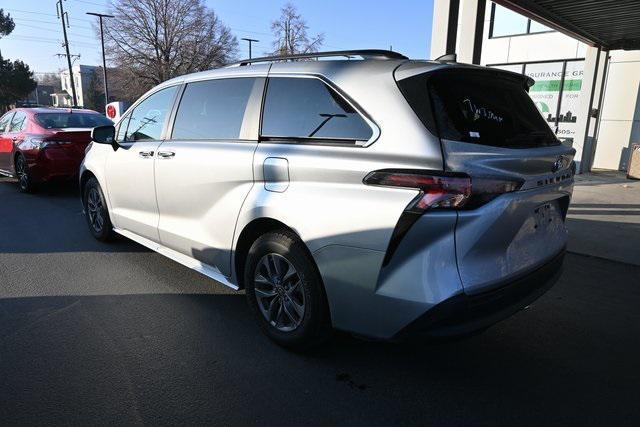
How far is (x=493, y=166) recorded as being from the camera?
92.4 inches

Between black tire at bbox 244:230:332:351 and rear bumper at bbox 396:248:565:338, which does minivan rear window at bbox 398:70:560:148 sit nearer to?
rear bumper at bbox 396:248:565:338

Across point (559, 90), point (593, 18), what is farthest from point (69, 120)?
point (559, 90)

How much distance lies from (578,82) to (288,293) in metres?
13.4

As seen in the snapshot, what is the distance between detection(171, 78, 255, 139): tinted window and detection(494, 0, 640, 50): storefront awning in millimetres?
5240

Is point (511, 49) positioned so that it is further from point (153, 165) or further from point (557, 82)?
point (153, 165)

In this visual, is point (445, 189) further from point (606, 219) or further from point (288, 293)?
point (606, 219)

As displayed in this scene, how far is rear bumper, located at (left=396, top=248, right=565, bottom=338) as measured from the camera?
2279mm

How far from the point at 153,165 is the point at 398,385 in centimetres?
277

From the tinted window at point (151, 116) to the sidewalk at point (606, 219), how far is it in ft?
16.0

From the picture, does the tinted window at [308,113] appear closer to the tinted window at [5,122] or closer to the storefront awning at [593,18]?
the storefront awning at [593,18]

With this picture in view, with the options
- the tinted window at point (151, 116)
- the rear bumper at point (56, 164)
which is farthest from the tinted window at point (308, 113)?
the rear bumper at point (56, 164)

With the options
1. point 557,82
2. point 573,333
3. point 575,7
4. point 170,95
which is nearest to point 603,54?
point 557,82

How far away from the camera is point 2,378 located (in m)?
2.77

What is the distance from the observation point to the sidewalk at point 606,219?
562 centimetres
